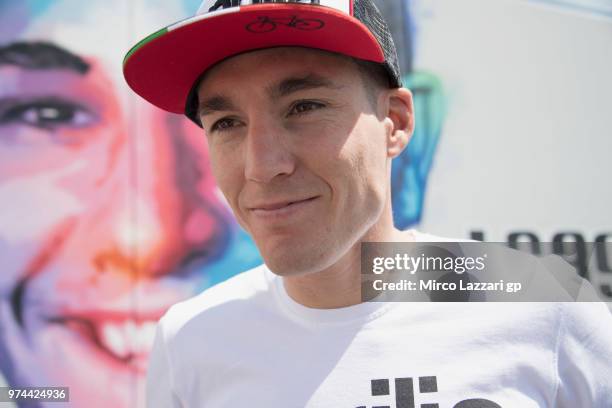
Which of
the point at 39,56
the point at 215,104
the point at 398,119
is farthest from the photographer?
the point at 39,56

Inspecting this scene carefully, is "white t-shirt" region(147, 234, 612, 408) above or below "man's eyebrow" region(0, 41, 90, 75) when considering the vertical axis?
below

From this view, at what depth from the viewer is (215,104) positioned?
118 cm

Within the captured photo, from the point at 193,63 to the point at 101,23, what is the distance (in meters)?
1.51

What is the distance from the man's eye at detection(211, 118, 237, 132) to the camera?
1.18 metres

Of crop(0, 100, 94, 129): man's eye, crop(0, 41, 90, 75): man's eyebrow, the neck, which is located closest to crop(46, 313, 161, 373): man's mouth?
crop(0, 100, 94, 129): man's eye

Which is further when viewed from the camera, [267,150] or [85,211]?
[85,211]

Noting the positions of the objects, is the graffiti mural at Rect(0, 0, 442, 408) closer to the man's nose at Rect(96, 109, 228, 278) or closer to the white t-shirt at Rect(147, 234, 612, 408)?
the man's nose at Rect(96, 109, 228, 278)

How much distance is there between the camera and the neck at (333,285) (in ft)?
4.14

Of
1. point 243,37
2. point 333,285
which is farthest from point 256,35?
point 333,285

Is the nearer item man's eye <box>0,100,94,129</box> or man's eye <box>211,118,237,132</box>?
man's eye <box>211,118,237,132</box>

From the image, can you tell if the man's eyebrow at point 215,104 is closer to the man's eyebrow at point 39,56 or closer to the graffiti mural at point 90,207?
the graffiti mural at point 90,207

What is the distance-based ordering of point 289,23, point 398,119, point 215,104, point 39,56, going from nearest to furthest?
1. point 289,23
2. point 215,104
3. point 398,119
4. point 39,56

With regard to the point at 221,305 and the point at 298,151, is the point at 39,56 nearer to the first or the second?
the point at 221,305

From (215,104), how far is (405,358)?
651 mm
